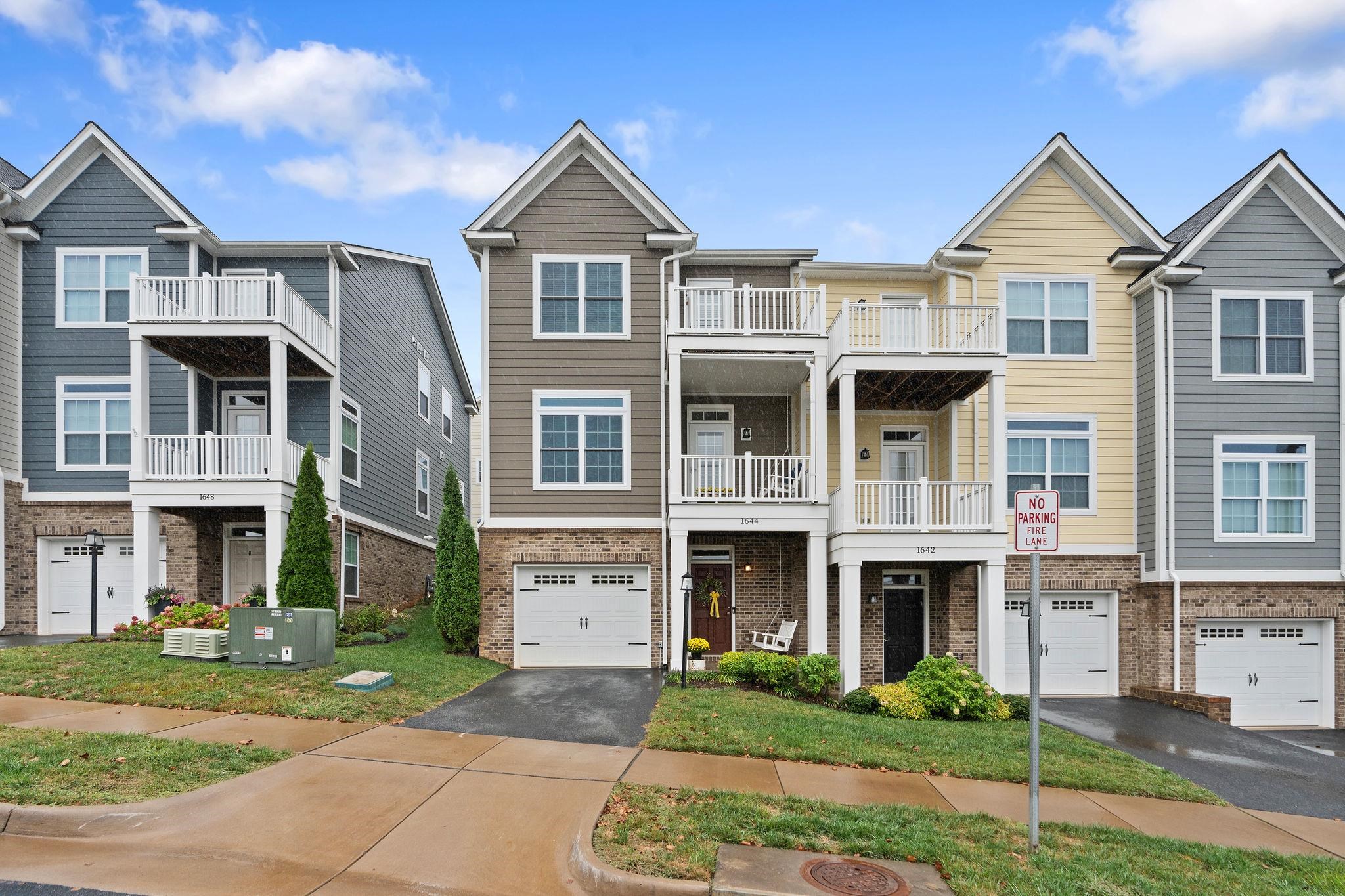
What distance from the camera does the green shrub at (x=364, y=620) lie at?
1678 cm

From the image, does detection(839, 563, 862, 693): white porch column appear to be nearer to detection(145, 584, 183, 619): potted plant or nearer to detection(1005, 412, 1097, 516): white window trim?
detection(1005, 412, 1097, 516): white window trim

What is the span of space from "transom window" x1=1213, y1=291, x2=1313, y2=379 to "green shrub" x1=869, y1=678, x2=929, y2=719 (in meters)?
9.62

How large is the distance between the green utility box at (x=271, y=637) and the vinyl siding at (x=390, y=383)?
256 inches

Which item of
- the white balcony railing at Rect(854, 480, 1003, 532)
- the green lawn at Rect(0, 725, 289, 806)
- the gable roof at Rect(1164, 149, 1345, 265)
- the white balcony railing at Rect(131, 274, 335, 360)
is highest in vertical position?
the gable roof at Rect(1164, 149, 1345, 265)

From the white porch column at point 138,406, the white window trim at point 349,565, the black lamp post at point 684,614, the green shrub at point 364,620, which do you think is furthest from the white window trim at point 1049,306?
the white porch column at point 138,406

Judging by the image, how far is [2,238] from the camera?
16891 millimetres

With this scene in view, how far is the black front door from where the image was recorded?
53.4 feet

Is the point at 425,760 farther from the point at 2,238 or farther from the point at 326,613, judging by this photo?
the point at 2,238

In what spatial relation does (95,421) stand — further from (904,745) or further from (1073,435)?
(1073,435)

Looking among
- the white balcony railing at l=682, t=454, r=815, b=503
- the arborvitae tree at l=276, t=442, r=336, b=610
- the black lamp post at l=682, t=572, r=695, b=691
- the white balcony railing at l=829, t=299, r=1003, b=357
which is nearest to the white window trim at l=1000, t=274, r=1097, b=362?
the white balcony railing at l=829, t=299, r=1003, b=357

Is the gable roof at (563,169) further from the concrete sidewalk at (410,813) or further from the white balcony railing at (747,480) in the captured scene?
the concrete sidewalk at (410,813)

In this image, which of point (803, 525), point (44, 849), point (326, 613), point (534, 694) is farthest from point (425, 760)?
point (803, 525)

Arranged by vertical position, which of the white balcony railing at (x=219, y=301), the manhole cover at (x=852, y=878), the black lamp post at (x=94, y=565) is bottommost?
the manhole cover at (x=852, y=878)

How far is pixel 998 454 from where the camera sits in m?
14.2
